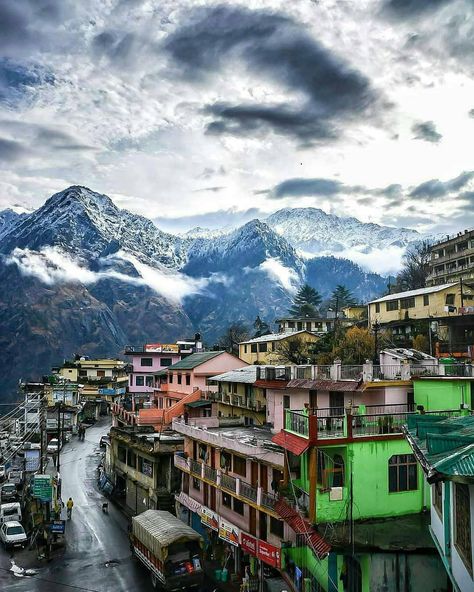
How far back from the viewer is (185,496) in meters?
40.3

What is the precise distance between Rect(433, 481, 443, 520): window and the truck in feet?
56.2

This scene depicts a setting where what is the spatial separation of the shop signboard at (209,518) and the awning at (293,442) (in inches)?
426

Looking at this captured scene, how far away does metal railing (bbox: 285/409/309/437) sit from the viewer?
965 inches

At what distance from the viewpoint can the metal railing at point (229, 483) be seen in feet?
108

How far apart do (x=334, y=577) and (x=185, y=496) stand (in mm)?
19062

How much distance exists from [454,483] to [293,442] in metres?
13.4

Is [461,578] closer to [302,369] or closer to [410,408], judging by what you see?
[410,408]

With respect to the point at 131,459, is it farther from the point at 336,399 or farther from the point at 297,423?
the point at 297,423

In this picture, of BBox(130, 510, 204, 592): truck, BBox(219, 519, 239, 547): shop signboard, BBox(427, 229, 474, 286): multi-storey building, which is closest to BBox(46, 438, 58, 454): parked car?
BBox(219, 519, 239, 547): shop signboard

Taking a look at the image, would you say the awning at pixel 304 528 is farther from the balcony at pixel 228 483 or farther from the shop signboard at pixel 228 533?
the shop signboard at pixel 228 533

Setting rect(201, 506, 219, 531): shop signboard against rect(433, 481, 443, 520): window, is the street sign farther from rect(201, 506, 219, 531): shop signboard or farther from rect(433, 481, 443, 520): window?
rect(433, 481, 443, 520): window

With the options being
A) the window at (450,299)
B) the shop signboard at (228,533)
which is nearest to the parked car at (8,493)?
the shop signboard at (228,533)

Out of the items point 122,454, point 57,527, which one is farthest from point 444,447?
point 122,454

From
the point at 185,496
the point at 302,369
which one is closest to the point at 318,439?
the point at 302,369
